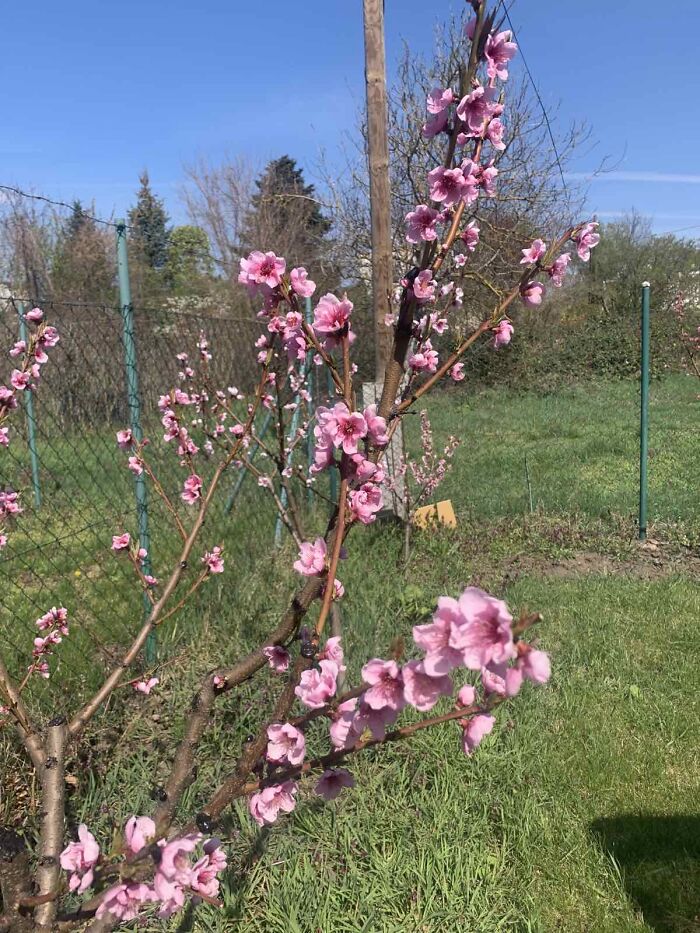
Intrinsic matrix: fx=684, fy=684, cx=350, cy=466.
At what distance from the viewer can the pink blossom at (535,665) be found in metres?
0.73

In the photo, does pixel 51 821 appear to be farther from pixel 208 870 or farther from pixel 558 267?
pixel 558 267

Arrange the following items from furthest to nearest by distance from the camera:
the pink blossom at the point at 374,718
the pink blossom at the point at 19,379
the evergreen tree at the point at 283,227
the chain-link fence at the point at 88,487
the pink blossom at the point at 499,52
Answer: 1. the evergreen tree at the point at 283,227
2. the chain-link fence at the point at 88,487
3. the pink blossom at the point at 19,379
4. the pink blossom at the point at 499,52
5. the pink blossom at the point at 374,718

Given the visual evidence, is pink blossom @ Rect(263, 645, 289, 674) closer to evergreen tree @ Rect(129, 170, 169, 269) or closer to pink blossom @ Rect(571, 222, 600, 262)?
pink blossom @ Rect(571, 222, 600, 262)

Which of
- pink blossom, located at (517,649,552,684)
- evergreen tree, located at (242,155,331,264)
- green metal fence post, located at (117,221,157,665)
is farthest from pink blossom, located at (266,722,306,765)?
evergreen tree, located at (242,155,331,264)

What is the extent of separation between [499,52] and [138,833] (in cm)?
161

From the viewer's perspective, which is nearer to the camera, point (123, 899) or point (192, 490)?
point (123, 899)

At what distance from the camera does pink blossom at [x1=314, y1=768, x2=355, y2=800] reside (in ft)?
3.88

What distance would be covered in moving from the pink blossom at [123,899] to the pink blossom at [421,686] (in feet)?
1.77

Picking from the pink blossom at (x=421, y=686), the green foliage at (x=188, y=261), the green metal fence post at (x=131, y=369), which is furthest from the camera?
the green foliage at (x=188, y=261)

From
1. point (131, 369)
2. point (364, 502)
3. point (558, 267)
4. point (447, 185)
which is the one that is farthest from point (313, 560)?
point (131, 369)

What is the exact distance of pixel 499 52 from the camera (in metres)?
1.42

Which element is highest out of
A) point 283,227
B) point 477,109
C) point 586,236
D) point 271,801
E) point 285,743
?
point 283,227

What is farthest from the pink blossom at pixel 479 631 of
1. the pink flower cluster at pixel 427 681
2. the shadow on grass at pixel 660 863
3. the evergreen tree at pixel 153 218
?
the evergreen tree at pixel 153 218

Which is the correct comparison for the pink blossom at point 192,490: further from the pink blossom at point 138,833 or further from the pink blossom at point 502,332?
the pink blossom at point 138,833
